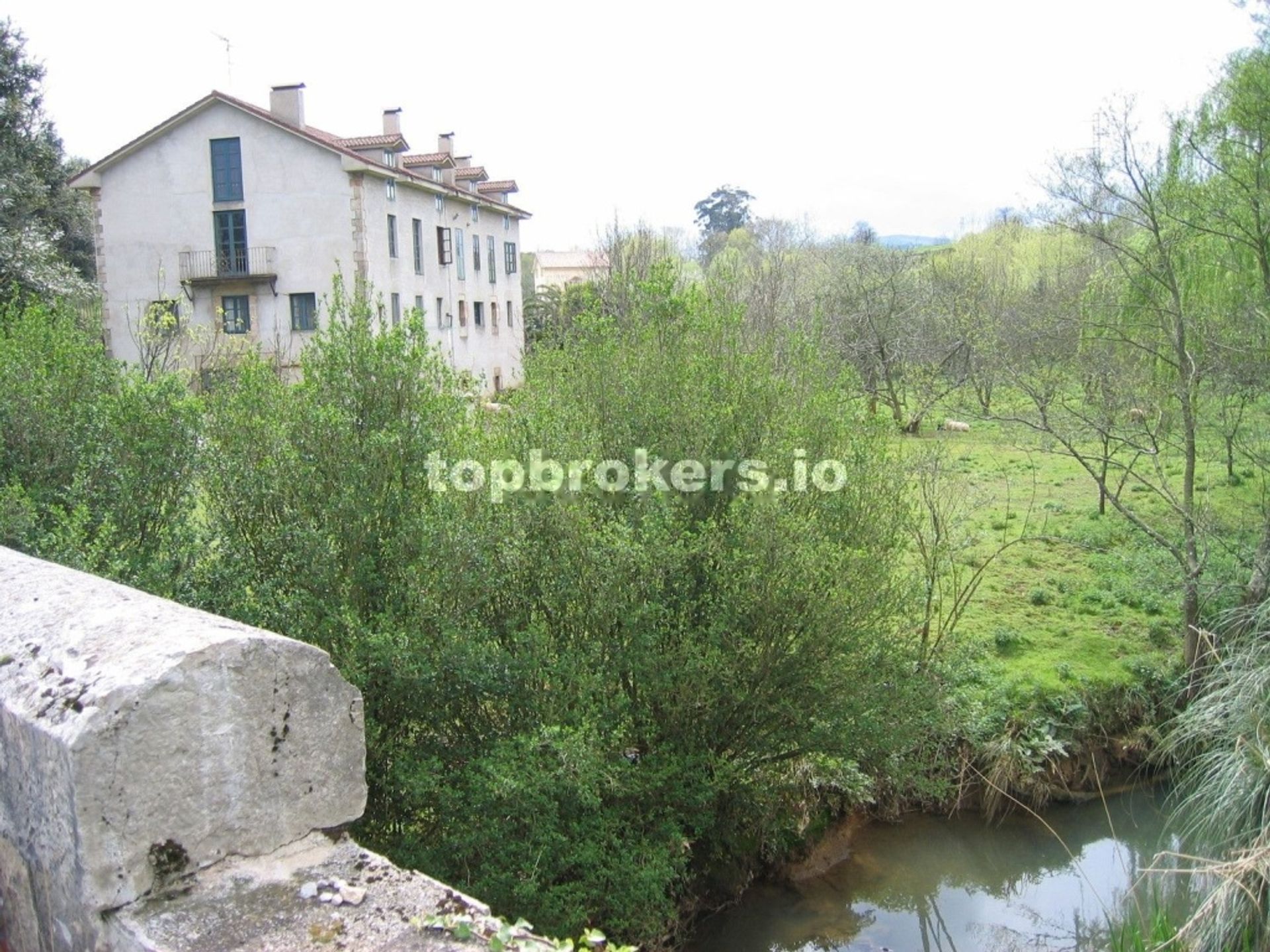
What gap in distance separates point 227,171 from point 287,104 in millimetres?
2516

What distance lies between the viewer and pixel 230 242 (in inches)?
1135

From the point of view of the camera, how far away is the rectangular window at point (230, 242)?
1131 inches

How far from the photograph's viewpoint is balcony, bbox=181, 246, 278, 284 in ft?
93.3

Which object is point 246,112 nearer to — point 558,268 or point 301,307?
point 301,307

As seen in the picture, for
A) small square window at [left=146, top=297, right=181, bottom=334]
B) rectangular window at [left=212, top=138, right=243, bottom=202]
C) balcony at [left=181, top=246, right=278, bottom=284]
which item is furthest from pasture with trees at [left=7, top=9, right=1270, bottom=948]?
rectangular window at [left=212, top=138, right=243, bottom=202]

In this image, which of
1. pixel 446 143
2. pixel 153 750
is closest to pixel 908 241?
pixel 446 143

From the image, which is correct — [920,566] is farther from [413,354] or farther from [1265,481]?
[413,354]

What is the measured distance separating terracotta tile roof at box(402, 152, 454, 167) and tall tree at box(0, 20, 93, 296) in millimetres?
9917

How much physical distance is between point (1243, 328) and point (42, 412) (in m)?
13.6

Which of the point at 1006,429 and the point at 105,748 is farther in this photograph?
the point at 1006,429

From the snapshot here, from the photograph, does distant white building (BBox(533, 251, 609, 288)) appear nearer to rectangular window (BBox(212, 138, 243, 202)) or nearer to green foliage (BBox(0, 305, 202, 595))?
rectangular window (BBox(212, 138, 243, 202))

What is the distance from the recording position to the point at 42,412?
7887 millimetres

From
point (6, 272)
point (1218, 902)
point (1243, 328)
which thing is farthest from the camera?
point (6, 272)

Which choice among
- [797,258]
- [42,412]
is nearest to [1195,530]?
[42,412]
